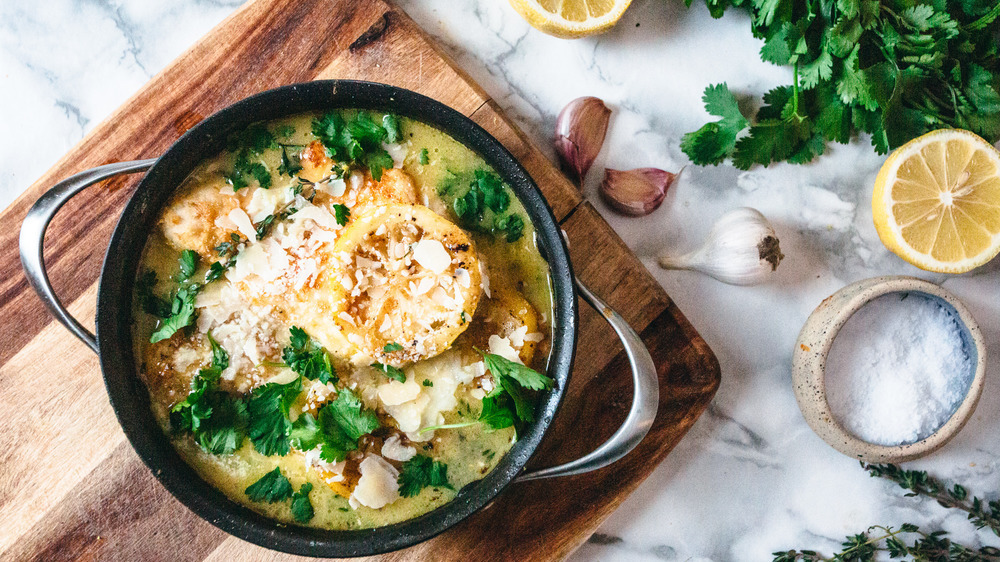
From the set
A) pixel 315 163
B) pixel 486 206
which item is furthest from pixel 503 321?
pixel 315 163

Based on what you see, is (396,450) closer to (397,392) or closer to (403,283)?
(397,392)

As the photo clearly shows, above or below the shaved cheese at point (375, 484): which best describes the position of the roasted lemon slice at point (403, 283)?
above

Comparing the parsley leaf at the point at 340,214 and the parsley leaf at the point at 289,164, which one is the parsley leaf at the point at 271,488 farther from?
the parsley leaf at the point at 289,164

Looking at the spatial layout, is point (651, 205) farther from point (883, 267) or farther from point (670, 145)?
point (883, 267)

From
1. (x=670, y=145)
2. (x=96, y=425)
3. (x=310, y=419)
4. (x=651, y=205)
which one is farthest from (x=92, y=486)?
(x=670, y=145)

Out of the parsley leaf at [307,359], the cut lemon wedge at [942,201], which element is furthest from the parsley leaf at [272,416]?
the cut lemon wedge at [942,201]

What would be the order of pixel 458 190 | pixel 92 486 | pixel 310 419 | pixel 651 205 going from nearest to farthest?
pixel 310 419
pixel 458 190
pixel 92 486
pixel 651 205

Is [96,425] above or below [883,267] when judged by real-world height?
below
